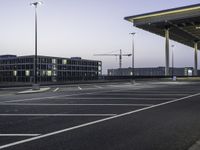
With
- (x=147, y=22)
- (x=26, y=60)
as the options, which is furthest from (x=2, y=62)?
(x=147, y=22)

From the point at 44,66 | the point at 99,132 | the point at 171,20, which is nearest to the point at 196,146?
the point at 99,132

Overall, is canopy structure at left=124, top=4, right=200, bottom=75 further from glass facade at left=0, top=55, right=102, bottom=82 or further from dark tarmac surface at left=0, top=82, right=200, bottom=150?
dark tarmac surface at left=0, top=82, right=200, bottom=150

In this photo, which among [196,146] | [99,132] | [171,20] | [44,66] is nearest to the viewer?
[196,146]

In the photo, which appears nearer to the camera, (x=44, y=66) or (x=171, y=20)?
(x=171, y=20)

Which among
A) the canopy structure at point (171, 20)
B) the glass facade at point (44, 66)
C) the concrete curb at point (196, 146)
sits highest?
the canopy structure at point (171, 20)

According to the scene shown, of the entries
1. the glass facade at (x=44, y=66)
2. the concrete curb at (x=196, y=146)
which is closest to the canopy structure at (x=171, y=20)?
the glass facade at (x=44, y=66)

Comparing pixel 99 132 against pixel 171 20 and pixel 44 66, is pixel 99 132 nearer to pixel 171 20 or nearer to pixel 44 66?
pixel 171 20

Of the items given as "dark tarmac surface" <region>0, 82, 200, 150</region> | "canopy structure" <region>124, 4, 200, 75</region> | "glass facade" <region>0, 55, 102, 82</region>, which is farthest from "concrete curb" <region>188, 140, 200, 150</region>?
"glass facade" <region>0, 55, 102, 82</region>

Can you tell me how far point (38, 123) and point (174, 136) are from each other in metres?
4.18

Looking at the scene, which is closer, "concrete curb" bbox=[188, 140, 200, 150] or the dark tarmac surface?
"concrete curb" bbox=[188, 140, 200, 150]

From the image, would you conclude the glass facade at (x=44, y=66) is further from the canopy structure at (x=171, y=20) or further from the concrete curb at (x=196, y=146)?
the concrete curb at (x=196, y=146)

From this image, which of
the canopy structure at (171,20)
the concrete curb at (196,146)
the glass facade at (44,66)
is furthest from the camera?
the glass facade at (44,66)

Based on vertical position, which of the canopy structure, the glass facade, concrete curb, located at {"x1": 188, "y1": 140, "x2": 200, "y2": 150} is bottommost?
concrete curb, located at {"x1": 188, "y1": 140, "x2": 200, "y2": 150}

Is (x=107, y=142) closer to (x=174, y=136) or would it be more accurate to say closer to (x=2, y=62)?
(x=174, y=136)
